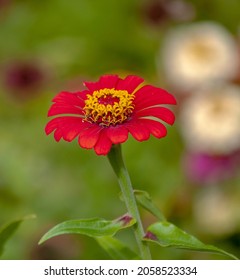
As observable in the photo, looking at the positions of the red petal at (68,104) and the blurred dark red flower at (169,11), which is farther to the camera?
the blurred dark red flower at (169,11)

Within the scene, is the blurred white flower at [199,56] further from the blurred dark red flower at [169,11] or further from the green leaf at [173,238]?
the green leaf at [173,238]

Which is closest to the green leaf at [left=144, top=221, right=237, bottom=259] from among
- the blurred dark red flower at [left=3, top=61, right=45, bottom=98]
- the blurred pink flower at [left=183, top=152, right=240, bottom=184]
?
the blurred pink flower at [left=183, top=152, right=240, bottom=184]

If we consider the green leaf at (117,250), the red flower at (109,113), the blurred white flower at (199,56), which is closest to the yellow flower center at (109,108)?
the red flower at (109,113)

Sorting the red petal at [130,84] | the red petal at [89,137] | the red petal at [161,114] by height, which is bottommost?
the red petal at [89,137]

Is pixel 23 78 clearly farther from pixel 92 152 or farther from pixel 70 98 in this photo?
pixel 70 98

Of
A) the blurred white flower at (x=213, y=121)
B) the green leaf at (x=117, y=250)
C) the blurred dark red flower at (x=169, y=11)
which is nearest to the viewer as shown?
the green leaf at (x=117, y=250)

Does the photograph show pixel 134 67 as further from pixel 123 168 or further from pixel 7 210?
pixel 123 168
